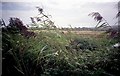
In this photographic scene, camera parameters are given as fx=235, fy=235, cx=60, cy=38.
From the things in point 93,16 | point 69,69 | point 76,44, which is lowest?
point 69,69

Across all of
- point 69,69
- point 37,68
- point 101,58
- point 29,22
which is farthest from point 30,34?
point 101,58

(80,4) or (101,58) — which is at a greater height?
(80,4)

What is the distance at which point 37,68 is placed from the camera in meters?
2.84

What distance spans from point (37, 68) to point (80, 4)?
95 centimetres

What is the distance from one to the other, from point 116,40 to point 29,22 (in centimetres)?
109

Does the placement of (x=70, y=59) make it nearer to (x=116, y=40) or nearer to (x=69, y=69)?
(x=69, y=69)

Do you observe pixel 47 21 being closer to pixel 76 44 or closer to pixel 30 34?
pixel 30 34

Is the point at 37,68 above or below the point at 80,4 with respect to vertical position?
below

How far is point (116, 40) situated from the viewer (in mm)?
2863

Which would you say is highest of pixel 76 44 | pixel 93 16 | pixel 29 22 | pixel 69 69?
pixel 29 22

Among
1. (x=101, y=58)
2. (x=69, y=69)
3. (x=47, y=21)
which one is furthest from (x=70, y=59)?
(x=47, y=21)

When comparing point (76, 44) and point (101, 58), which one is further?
point (76, 44)

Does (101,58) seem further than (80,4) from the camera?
No

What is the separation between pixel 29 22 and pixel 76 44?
0.65 metres
